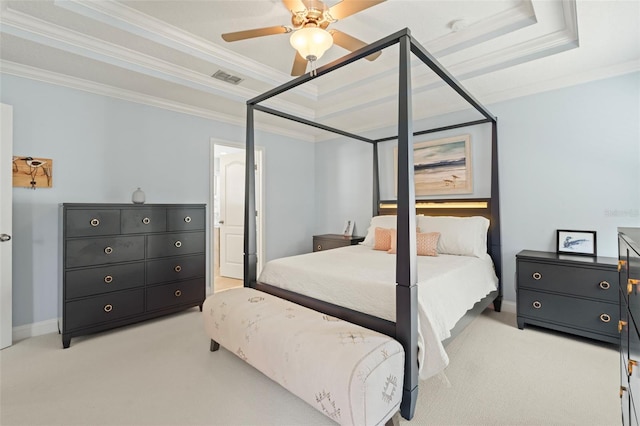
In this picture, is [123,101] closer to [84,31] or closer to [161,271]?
[84,31]

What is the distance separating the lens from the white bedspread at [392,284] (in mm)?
1695

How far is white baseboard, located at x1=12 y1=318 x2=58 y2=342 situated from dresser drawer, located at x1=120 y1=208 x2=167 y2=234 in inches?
45.3

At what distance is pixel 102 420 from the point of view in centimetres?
163

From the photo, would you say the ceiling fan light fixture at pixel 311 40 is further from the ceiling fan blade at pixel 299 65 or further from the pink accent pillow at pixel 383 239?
the pink accent pillow at pixel 383 239

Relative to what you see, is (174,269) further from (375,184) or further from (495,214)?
(495,214)

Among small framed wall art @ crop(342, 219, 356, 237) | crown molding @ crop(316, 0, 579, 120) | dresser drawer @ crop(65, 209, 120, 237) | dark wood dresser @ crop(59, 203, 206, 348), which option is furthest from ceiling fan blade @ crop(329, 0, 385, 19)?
small framed wall art @ crop(342, 219, 356, 237)

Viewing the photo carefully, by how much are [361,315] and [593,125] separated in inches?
116

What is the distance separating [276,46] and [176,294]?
8.97 feet

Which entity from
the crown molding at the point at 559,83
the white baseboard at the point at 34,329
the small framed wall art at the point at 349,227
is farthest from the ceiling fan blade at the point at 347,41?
the white baseboard at the point at 34,329

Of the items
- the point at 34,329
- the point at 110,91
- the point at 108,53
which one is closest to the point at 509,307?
the point at 108,53

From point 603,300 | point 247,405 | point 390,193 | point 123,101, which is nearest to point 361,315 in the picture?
point 247,405

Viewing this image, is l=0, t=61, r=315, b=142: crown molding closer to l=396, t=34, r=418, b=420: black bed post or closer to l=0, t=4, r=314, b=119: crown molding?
l=0, t=4, r=314, b=119: crown molding

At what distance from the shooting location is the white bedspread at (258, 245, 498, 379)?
1.70 m

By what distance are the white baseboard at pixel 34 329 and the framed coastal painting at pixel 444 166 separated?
4203mm
